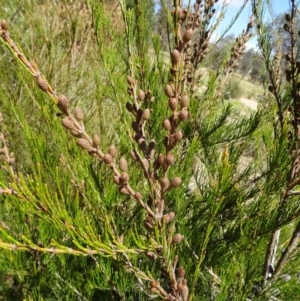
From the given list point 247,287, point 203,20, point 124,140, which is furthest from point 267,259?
point 203,20

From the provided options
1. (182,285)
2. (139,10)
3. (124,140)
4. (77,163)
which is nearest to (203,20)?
(139,10)

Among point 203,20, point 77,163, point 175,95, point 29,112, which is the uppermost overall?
point 203,20

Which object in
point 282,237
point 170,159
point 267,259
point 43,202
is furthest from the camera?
point 282,237

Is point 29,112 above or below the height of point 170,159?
below

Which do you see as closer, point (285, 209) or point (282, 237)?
point (285, 209)

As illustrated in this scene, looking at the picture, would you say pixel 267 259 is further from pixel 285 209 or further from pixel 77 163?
pixel 77 163

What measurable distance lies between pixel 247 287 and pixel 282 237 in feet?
2.68

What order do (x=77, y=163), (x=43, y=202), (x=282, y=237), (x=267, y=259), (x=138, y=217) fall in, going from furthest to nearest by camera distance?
(x=282, y=237) → (x=138, y=217) → (x=267, y=259) → (x=77, y=163) → (x=43, y=202)

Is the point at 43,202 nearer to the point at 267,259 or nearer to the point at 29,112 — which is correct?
the point at 267,259

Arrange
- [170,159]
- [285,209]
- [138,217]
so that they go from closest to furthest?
[170,159]
[285,209]
[138,217]

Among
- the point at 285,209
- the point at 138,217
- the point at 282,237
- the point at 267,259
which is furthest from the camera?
the point at 282,237

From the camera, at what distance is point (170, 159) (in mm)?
762

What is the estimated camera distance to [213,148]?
1488mm

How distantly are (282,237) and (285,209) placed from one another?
Answer: 854mm
